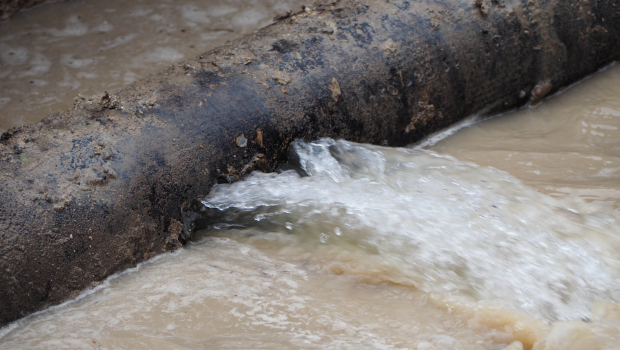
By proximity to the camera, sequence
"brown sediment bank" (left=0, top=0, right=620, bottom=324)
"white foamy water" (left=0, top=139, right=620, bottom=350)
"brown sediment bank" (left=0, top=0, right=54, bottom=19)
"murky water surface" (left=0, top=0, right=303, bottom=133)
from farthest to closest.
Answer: "brown sediment bank" (left=0, top=0, right=54, bottom=19)
"murky water surface" (left=0, top=0, right=303, bottom=133)
"brown sediment bank" (left=0, top=0, right=620, bottom=324)
"white foamy water" (left=0, top=139, right=620, bottom=350)

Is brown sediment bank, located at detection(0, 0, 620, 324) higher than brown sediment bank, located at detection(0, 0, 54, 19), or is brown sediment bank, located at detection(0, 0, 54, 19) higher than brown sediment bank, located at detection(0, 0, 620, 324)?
brown sediment bank, located at detection(0, 0, 54, 19)

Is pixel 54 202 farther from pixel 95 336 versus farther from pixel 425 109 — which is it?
pixel 425 109

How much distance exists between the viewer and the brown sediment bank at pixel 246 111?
4.92 feet

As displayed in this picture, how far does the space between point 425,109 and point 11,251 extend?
5.66ft

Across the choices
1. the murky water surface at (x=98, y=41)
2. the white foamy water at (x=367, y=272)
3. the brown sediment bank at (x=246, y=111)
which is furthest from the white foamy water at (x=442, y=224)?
the murky water surface at (x=98, y=41)

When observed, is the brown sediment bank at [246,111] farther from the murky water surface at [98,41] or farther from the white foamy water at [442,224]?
the murky water surface at [98,41]

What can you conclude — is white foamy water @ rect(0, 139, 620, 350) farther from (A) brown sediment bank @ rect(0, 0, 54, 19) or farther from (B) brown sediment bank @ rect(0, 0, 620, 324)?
(A) brown sediment bank @ rect(0, 0, 54, 19)

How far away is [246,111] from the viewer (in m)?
1.87

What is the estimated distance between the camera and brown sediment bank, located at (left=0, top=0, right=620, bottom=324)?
1.50 metres

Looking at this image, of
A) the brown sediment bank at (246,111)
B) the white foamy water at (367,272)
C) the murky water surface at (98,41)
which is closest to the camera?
the white foamy water at (367,272)

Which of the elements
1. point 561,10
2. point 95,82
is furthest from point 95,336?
point 561,10

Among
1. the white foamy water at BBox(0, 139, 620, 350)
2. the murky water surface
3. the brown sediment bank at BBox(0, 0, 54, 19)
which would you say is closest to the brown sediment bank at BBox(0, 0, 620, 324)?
the white foamy water at BBox(0, 139, 620, 350)

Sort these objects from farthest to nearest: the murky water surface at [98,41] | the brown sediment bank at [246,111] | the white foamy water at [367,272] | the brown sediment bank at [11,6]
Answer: the brown sediment bank at [11,6] → the murky water surface at [98,41] → the brown sediment bank at [246,111] → the white foamy water at [367,272]

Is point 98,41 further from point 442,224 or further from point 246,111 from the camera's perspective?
point 442,224
